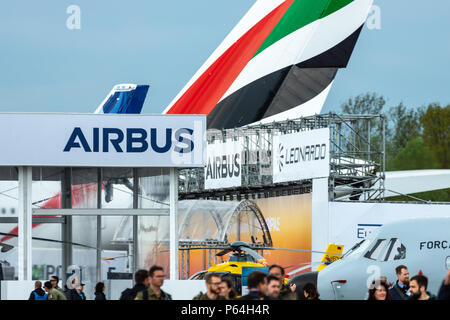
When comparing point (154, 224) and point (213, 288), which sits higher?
point (154, 224)

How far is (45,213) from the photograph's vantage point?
20828 mm

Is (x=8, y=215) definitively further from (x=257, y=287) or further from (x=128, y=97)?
(x=128, y=97)

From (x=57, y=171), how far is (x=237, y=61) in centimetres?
2751

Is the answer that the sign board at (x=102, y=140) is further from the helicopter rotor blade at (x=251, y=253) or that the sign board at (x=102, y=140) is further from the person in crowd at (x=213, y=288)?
the person in crowd at (x=213, y=288)

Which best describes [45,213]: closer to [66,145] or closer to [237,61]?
[66,145]

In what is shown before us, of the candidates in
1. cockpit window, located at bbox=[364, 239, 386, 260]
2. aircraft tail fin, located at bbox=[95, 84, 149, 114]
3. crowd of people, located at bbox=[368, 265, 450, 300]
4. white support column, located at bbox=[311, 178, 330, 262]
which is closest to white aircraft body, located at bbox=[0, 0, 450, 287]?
aircraft tail fin, located at bbox=[95, 84, 149, 114]

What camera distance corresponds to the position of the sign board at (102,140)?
20.2 meters

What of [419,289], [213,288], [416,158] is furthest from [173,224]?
[416,158]

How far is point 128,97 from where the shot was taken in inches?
2055

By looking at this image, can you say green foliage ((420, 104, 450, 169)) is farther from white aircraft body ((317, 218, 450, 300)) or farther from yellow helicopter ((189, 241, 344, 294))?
white aircraft body ((317, 218, 450, 300))

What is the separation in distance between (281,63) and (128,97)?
31.5ft
